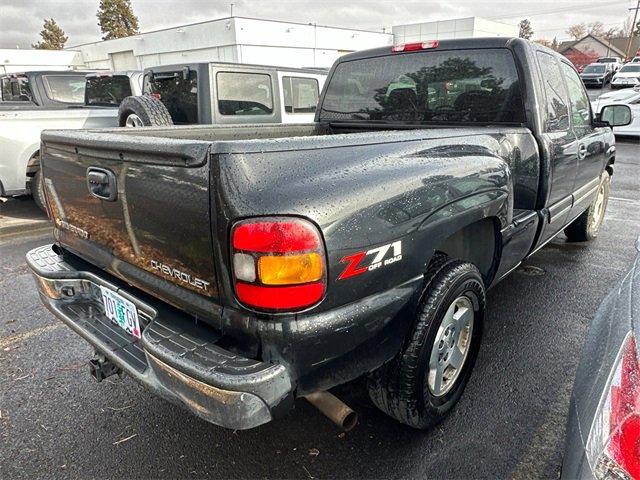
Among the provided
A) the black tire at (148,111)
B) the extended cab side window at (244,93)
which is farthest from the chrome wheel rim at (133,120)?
the extended cab side window at (244,93)

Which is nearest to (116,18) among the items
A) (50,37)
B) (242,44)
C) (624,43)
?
(50,37)

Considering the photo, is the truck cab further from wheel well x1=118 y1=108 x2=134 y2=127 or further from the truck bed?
the truck bed

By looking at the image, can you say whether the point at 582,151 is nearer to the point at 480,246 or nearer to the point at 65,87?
the point at 480,246

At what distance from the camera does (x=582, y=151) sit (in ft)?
12.4

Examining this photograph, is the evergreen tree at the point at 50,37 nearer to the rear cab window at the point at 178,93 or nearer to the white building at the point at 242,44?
the white building at the point at 242,44

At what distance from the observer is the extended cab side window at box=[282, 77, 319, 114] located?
7.20 metres

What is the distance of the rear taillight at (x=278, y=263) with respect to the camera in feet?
4.95

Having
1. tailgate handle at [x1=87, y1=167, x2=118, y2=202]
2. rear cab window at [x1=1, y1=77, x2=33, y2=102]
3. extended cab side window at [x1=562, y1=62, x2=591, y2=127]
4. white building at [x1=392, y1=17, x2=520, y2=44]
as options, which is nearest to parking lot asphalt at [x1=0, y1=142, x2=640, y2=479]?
tailgate handle at [x1=87, y1=167, x2=118, y2=202]

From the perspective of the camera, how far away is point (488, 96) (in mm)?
3127

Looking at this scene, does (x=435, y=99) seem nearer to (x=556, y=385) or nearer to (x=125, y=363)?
(x=556, y=385)

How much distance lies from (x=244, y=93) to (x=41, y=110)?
275cm

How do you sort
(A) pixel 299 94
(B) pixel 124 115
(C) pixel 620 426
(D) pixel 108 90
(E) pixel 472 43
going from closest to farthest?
(C) pixel 620 426
(E) pixel 472 43
(B) pixel 124 115
(A) pixel 299 94
(D) pixel 108 90

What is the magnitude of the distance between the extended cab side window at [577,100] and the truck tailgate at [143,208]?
3338mm

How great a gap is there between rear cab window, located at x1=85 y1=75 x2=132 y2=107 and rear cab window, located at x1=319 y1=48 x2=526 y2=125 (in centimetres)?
555
